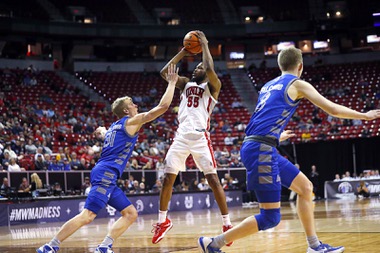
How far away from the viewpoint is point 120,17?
41.2m

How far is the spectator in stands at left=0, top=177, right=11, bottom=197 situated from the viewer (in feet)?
61.1

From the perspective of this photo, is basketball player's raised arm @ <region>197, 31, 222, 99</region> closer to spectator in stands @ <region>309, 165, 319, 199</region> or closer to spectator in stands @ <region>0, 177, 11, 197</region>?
spectator in stands @ <region>0, 177, 11, 197</region>

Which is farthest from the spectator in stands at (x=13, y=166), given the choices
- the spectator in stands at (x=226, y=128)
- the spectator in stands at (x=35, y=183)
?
the spectator in stands at (x=226, y=128)

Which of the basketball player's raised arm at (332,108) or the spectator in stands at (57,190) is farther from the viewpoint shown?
the spectator in stands at (57,190)

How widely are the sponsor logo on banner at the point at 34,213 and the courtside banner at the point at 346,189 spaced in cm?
1359

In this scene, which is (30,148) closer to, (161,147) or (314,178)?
(161,147)

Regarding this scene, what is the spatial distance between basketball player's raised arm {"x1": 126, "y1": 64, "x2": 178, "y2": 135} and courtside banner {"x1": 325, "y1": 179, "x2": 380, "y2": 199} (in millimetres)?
20782

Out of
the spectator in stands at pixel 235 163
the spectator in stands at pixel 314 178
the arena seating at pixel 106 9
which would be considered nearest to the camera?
the spectator in stands at pixel 235 163

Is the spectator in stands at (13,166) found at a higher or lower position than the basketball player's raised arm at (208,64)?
lower

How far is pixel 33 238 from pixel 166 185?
15.2 ft

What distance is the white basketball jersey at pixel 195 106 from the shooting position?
8.63m

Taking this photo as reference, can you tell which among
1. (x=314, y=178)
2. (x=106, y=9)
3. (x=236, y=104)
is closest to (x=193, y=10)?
(x=106, y=9)

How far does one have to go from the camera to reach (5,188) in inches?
742

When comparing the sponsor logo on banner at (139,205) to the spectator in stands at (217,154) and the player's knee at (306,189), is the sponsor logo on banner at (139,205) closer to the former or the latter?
the spectator in stands at (217,154)
